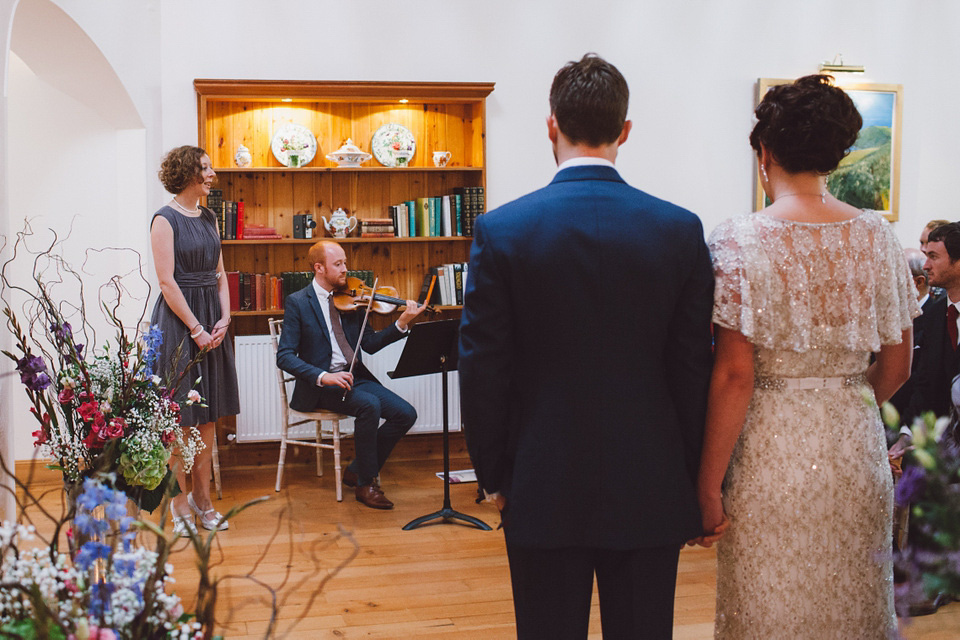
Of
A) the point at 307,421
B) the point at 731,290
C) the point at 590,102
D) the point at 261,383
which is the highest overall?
the point at 590,102

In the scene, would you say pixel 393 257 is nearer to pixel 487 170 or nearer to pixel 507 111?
pixel 487 170

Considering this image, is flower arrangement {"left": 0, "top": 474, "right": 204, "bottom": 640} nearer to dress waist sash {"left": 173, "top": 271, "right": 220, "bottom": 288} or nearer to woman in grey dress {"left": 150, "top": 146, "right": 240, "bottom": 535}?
woman in grey dress {"left": 150, "top": 146, "right": 240, "bottom": 535}

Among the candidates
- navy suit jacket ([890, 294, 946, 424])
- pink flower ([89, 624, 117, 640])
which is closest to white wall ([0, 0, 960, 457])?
navy suit jacket ([890, 294, 946, 424])

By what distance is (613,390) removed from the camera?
1.60 meters

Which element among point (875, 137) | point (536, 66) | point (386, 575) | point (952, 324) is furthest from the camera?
point (875, 137)

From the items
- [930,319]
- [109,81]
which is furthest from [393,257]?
[930,319]

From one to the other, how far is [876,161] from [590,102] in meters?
5.05

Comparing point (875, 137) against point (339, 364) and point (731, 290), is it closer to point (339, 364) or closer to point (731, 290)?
point (339, 364)

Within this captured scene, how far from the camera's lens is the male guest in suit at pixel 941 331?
3082 millimetres

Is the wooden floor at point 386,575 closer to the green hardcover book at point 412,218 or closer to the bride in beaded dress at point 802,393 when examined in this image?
the bride in beaded dress at point 802,393

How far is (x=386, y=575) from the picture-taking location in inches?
139

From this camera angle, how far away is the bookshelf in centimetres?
516

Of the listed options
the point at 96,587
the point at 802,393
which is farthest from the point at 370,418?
the point at 96,587

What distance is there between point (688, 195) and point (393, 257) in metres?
1.97
